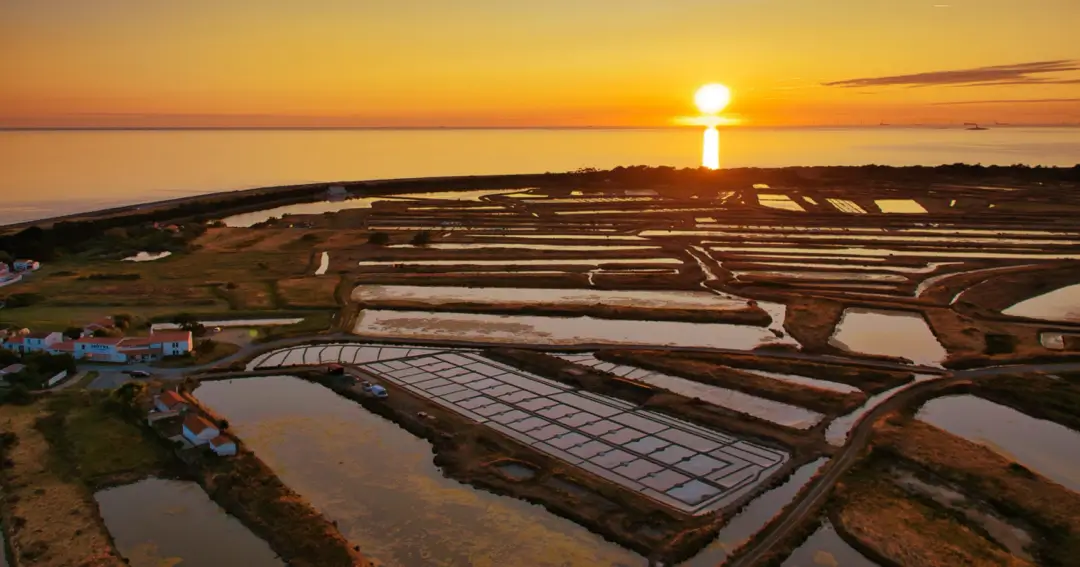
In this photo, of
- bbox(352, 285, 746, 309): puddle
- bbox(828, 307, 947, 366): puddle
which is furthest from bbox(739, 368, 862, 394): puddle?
bbox(352, 285, 746, 309): puddle

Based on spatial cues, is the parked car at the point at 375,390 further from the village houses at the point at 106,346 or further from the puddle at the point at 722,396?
the village houses at the point at 106,346

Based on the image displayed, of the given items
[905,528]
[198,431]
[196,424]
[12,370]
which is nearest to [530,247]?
[12,370]

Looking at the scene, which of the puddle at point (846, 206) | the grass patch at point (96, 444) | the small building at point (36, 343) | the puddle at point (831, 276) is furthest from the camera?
the puddle at point (846, 206)

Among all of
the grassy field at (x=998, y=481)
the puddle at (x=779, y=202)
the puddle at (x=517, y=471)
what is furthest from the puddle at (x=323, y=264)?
the puddle at (x=779, y=202)

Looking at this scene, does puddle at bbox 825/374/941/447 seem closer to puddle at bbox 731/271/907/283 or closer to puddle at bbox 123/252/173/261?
puddle at bbox 731/271/907/283

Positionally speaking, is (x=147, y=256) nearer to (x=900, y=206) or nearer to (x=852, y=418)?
(x=852, y=418)

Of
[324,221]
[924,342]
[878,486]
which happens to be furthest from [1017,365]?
[324,221]

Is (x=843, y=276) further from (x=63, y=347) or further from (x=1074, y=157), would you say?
(x=1074, y=157)
